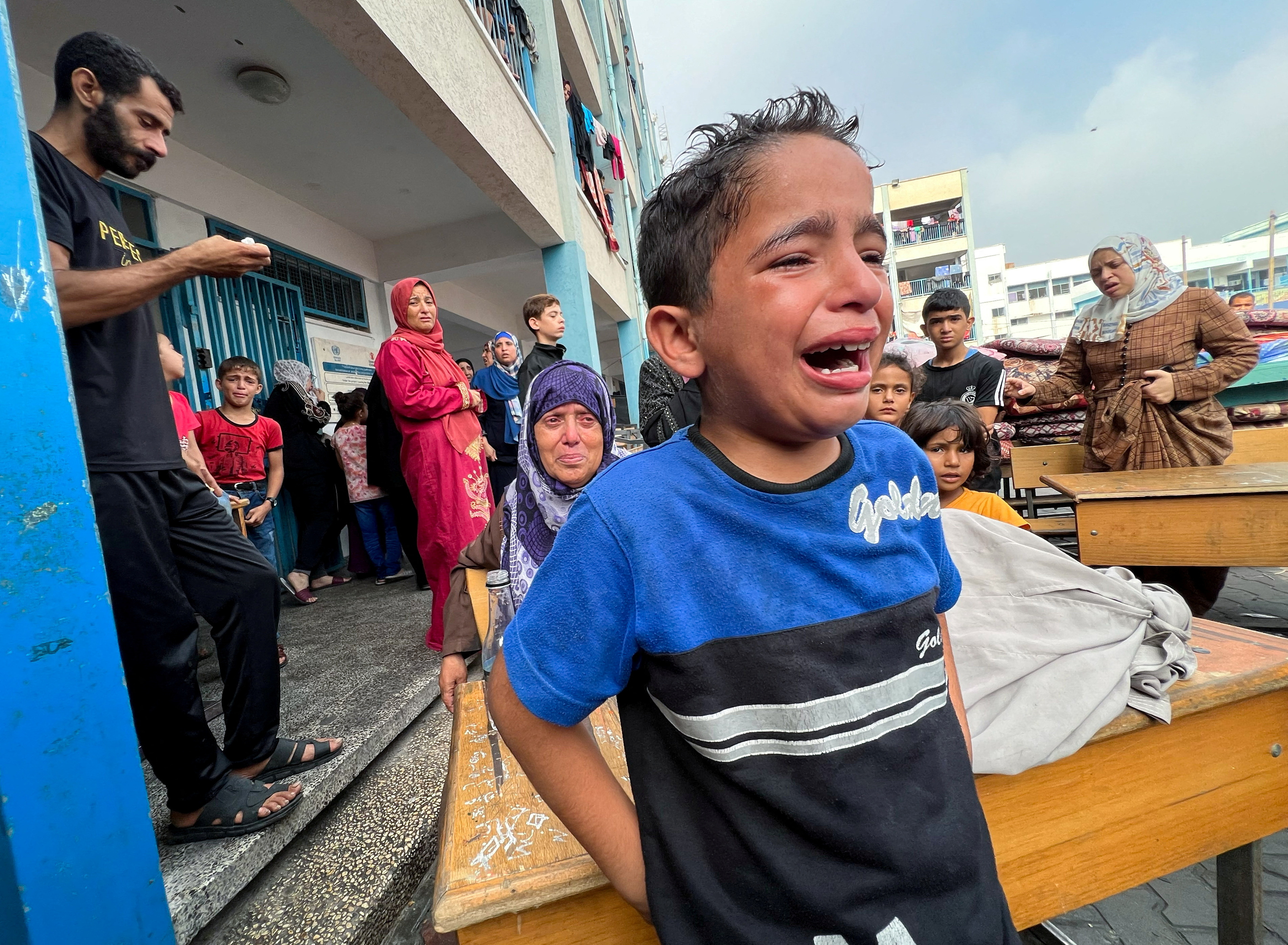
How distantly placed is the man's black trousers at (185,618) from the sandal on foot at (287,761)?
0.22 ft

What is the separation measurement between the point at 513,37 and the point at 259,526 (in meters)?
5.26

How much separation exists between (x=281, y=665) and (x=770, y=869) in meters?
3.14

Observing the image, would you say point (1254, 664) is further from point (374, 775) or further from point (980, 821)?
point (374, 775)

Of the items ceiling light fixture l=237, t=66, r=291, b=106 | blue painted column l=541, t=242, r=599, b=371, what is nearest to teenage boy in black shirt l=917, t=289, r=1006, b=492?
blue painted column l=541, t=242, r=599, b=371

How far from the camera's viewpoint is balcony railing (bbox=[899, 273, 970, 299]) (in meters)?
33.1

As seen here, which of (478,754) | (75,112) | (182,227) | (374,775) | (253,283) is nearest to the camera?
(478,754)

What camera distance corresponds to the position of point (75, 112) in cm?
152

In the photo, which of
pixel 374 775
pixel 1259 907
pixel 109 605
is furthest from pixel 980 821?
pixel 374 775

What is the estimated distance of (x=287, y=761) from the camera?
6.12 feet

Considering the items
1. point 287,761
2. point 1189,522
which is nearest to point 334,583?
point 287,761

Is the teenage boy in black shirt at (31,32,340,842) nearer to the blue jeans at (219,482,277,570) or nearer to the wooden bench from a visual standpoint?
the blue jeans at (219,482,277,570)

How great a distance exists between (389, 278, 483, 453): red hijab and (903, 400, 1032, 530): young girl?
88.4 inches

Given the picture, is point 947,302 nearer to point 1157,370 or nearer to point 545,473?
point 1157,370

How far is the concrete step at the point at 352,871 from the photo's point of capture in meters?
1.44
